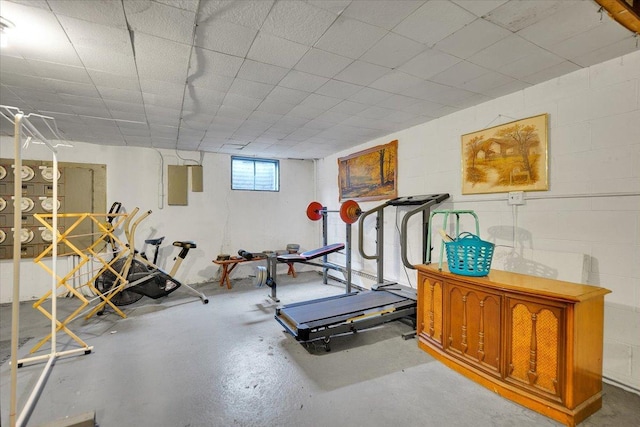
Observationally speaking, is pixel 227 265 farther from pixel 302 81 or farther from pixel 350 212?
pixel 302 81

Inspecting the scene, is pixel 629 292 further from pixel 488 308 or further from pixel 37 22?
pixel 37 22

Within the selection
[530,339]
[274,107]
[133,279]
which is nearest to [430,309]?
[530,339]

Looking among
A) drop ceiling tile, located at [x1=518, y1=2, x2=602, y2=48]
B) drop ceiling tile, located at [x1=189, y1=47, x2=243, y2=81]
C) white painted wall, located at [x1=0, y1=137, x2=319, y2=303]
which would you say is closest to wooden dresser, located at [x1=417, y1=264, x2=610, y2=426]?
drop ceiling tile, located at [x1=518, y1=2, x2=602, y2=48]

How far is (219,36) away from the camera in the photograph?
2.02 metres

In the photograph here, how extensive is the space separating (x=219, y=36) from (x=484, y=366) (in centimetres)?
331

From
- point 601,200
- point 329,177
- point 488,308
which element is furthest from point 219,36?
point 329,177

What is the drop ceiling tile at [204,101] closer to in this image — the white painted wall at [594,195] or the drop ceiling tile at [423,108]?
the drop ceiling tile at [423,108]

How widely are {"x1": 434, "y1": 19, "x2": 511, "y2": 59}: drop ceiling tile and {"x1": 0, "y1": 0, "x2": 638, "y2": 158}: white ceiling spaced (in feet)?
0.04

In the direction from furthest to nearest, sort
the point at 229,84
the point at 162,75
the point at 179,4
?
the point at 229,84, the point at 162,75, the point at 179,4

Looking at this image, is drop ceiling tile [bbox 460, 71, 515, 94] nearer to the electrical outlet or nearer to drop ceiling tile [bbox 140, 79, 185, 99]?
the electrical outlet

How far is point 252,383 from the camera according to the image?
2.44m

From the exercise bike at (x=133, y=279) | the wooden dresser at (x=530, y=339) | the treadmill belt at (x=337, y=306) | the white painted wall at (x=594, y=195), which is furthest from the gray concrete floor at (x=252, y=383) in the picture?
the white painted wall at (x=594, y=195)

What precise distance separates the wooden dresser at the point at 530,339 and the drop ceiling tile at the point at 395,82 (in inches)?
74.7

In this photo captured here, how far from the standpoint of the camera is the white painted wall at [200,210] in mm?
4887
